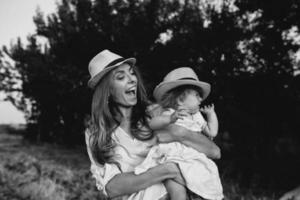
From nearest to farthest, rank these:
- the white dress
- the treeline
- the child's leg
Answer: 1. the child's leg
2. the white dress
3. the treeline

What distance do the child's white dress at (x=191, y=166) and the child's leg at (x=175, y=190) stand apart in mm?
45

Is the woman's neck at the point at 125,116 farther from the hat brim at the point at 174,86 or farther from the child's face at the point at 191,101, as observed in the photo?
the child's face at the point at 191,101

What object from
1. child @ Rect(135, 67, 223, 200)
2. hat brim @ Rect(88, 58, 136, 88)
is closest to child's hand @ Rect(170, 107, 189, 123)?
child @ Rect(135, 67, 223, 200)

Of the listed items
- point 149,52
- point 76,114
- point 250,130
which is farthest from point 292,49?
point 76,114

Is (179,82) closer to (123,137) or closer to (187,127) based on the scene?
(187,127)

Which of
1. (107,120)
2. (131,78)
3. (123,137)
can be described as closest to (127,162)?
(123,137)

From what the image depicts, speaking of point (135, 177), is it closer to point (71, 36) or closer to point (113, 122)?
point (113, 122)

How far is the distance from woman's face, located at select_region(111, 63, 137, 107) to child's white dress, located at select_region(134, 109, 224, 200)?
0.42 meters

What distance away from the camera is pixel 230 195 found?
6.52 meters

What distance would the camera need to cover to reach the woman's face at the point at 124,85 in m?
2.51

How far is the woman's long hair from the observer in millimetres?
2365

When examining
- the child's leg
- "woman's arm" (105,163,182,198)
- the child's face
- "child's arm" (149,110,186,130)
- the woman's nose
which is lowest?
the child's leg

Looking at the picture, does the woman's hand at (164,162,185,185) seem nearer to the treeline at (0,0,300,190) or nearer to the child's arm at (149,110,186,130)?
the child's arm at (149,110,186,130)

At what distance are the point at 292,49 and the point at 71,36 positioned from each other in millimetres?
8090
